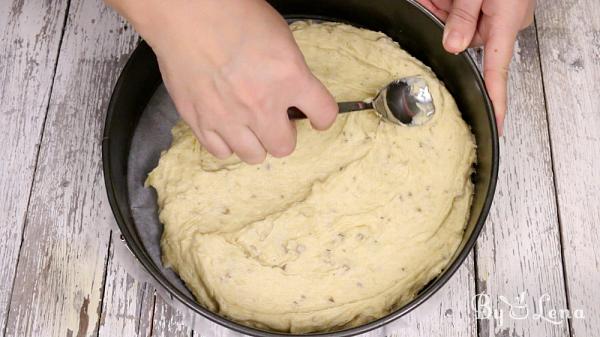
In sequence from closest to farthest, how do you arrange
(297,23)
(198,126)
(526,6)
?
(198,126)
(526,6)
(297,23)

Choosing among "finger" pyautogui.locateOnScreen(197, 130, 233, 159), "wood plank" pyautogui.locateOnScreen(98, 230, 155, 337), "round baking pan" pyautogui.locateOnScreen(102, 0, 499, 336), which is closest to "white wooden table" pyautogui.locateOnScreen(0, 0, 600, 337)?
"wood plank" pyautogui.locateOnScreen(98, 230, 155, 337)

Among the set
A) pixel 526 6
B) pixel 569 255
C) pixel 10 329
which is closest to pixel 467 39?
pixel 526 6

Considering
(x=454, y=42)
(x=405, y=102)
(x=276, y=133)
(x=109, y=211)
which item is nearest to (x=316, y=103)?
(x=276, y=133)

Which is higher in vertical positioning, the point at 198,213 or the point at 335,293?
the point at 198,213

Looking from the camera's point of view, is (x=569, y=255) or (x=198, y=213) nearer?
(x=198, y=213)

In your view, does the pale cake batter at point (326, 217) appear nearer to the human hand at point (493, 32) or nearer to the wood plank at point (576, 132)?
the human hand at point (493, 32)

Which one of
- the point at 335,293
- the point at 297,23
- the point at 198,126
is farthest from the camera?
the point at 297,23

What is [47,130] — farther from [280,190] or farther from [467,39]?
[467,39]
